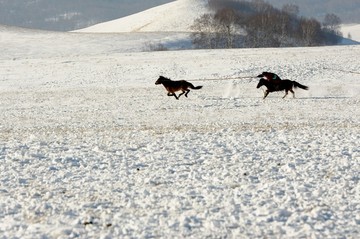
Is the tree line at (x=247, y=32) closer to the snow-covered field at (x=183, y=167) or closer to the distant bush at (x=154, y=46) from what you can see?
the distant bush at (x=154, y=46)

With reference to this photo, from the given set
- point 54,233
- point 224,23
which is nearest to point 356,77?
point 54,233

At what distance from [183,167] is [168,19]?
437 ft

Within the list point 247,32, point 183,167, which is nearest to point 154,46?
point 247,32

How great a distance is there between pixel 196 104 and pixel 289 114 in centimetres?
467

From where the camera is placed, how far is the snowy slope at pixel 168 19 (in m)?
133

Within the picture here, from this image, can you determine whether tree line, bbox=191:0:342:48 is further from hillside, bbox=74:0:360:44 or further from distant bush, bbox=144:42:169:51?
hillside, bbox=74:0:360:44

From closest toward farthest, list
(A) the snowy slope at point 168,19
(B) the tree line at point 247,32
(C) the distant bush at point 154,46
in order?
(C) the distant bush at point 154,46 → (B) the tree line at point 247,32 → (A) the snowy slope at point 168,19

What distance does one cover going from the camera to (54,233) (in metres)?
7.05

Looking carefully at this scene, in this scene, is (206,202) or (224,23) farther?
(224,23)

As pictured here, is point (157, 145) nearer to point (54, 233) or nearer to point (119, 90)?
point (54, 233)

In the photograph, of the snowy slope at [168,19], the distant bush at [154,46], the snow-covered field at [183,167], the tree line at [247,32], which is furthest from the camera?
the snowy slope at [168,19]

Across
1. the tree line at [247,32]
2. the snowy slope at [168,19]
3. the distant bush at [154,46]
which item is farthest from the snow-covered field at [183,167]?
the snowy slope at [168,19]

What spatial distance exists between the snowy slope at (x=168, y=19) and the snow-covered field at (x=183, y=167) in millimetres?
105817

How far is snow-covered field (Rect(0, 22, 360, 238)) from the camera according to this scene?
7352 millimetres
